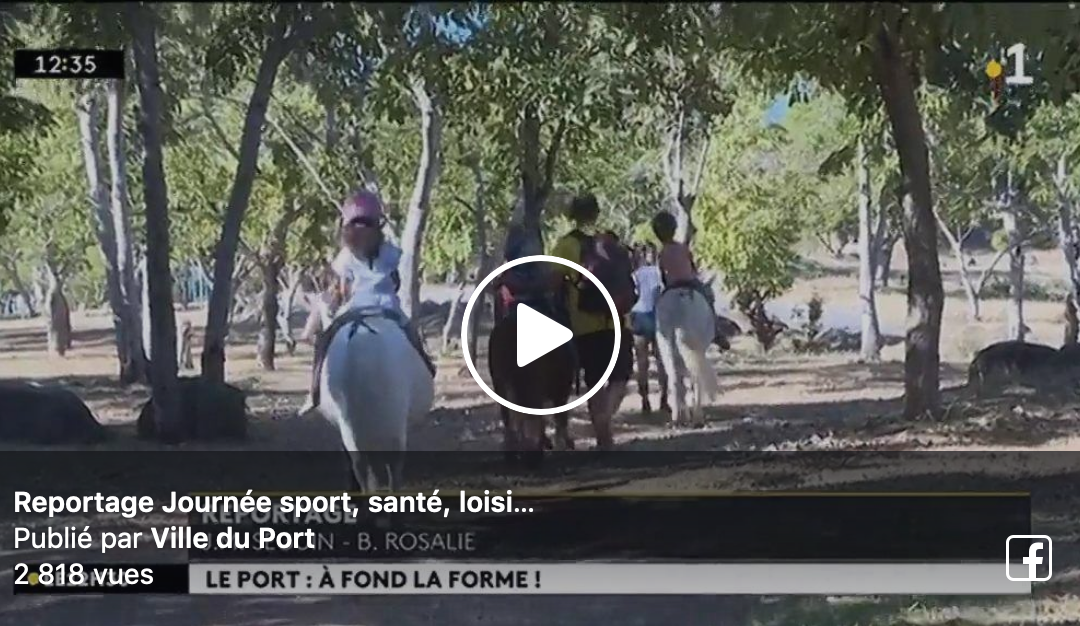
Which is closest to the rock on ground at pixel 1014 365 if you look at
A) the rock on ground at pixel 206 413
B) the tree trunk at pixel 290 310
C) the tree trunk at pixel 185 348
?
the tree trunk at pixel 290 310

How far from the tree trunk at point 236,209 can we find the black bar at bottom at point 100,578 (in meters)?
0.58

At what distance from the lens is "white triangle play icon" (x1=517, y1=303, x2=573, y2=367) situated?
114 inches

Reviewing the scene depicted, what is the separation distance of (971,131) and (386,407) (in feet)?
5.82

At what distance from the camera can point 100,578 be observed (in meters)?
3.02

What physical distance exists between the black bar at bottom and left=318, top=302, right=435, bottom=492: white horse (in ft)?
1.95

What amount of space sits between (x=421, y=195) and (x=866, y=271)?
3.96ft

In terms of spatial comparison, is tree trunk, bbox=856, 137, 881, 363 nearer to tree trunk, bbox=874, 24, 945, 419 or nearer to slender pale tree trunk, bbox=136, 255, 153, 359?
tree trunk, bbox=874, 24, 945, 419

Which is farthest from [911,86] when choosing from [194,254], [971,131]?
[194,254]

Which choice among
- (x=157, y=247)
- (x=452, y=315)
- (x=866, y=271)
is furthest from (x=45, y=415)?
(x=866, y=271)

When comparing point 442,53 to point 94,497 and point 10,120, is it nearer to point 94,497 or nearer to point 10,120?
point 10,120

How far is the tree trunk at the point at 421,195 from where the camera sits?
2.88 meters

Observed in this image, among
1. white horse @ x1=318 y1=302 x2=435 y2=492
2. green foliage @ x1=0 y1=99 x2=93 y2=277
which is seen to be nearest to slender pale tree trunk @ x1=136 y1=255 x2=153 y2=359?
green foliage @ x1=0 y1=99 x2=93 y2=277

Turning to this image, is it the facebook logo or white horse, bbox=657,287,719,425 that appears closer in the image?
white horse, bbox=657,287,719,425

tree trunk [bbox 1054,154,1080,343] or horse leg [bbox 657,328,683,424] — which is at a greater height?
tree trunk [bbox 1054,154,1080,343]
